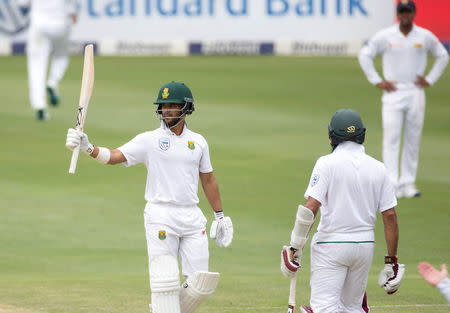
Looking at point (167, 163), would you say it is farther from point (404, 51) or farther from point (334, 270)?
point (404, 51)

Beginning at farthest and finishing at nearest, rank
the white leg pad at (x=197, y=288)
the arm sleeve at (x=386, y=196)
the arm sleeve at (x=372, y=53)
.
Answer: the arm sleeve at (x=372, y=53) < the white leg pad at (x=197, y=288) < the arm sleeve at (x=386, y=196)

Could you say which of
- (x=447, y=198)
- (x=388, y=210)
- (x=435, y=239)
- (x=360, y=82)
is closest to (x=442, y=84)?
(x=360, y=82)

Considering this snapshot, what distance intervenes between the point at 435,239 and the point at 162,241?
4.67 meters

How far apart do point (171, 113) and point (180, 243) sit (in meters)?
0.91

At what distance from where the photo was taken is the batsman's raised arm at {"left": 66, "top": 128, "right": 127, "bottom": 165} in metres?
6.62

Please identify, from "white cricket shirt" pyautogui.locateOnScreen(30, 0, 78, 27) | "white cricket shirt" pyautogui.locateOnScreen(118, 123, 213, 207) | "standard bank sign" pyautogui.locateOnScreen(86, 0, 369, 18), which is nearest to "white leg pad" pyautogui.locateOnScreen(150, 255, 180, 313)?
"white cricket shirt" pyautogui.locateOnScreen(118, 123, 213, 207)

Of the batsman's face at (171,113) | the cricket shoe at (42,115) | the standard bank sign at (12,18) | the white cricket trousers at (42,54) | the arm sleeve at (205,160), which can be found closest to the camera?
the batsman's face at (171,113)

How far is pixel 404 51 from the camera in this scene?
12250mm

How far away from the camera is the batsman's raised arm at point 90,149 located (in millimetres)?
6621

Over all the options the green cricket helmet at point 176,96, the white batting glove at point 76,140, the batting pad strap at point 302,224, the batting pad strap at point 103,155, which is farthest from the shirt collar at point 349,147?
the white batting glove at point 76,140

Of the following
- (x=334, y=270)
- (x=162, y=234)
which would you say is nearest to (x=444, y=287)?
(x=334, y=270)

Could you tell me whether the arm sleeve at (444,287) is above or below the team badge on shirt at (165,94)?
below

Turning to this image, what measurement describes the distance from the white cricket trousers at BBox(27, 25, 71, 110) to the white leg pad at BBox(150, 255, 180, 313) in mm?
10876

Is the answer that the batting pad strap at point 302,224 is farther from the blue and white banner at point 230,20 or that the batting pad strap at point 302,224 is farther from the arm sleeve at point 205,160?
the blue and white banner at point 230,20
